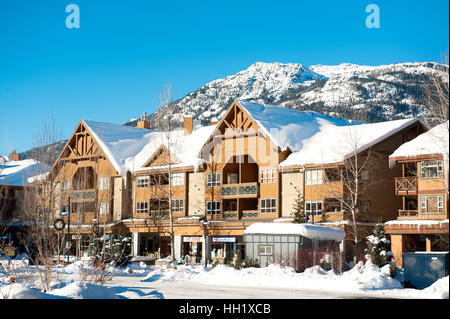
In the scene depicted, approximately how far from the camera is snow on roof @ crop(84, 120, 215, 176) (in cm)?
6125

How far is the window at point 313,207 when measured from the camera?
48.8 meters

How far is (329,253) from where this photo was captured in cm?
3659

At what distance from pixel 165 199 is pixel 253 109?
12643 mm

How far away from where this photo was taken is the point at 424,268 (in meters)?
28.6

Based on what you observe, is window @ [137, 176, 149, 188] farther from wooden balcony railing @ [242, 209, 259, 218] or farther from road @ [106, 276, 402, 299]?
road @ [106, 276, 402, 299]

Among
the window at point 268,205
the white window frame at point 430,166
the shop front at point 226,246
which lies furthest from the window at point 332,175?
the shop front at point 226,246

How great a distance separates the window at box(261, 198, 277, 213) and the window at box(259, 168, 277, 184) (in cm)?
157

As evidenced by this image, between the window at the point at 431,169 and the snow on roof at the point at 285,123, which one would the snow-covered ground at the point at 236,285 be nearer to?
the window at the point at 431,169

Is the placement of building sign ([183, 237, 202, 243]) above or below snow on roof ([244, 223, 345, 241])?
below

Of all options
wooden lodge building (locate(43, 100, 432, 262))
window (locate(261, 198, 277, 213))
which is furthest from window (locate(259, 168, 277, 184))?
window (locate(261, 198, 277, 213))

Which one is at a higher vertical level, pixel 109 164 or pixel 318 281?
pixel 109 164

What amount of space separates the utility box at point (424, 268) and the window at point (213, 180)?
28.3 m
